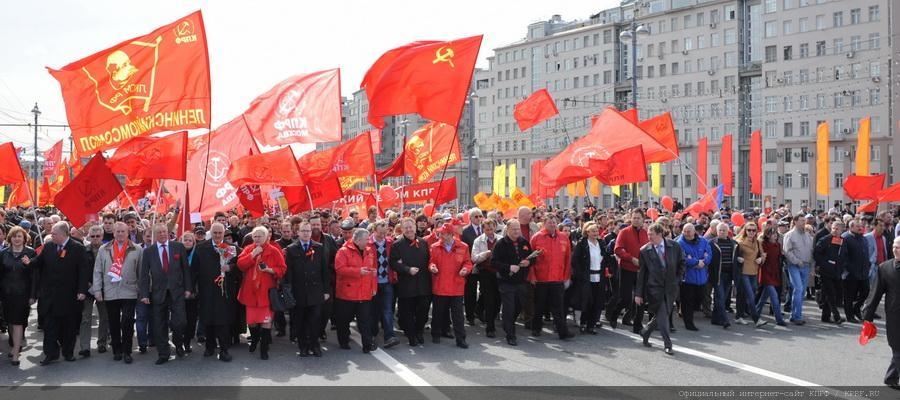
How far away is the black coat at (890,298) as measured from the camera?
8633 mm

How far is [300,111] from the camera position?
56.4 feet

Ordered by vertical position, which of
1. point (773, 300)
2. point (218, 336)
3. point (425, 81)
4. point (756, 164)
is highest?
point (425, 81)

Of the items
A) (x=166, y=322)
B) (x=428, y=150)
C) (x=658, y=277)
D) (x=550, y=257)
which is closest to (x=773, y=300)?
(x=658, y=277)

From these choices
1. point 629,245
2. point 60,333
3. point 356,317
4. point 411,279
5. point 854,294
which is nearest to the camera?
point 60,333

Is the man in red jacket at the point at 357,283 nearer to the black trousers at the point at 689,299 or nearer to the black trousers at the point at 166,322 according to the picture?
the black trousers at the point at 166,322

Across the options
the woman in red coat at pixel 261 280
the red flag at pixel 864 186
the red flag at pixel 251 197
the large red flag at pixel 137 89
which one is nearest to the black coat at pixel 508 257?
the woman in red coat at pixel 261 280

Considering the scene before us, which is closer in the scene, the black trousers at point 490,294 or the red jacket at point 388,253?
the red jacket at point 388,253

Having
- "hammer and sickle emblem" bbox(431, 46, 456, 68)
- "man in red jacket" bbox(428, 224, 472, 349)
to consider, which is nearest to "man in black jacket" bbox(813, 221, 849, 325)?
"man in red jacket" bbox(428, 224, 472, 349)

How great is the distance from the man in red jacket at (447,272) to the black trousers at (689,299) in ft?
12.2

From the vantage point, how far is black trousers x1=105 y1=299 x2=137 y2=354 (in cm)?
1042

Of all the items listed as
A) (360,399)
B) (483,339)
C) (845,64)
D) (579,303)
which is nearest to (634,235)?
(579,303)

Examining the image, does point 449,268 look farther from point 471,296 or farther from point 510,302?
point 471,296

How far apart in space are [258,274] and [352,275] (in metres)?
1.22

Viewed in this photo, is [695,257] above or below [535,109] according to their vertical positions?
below
